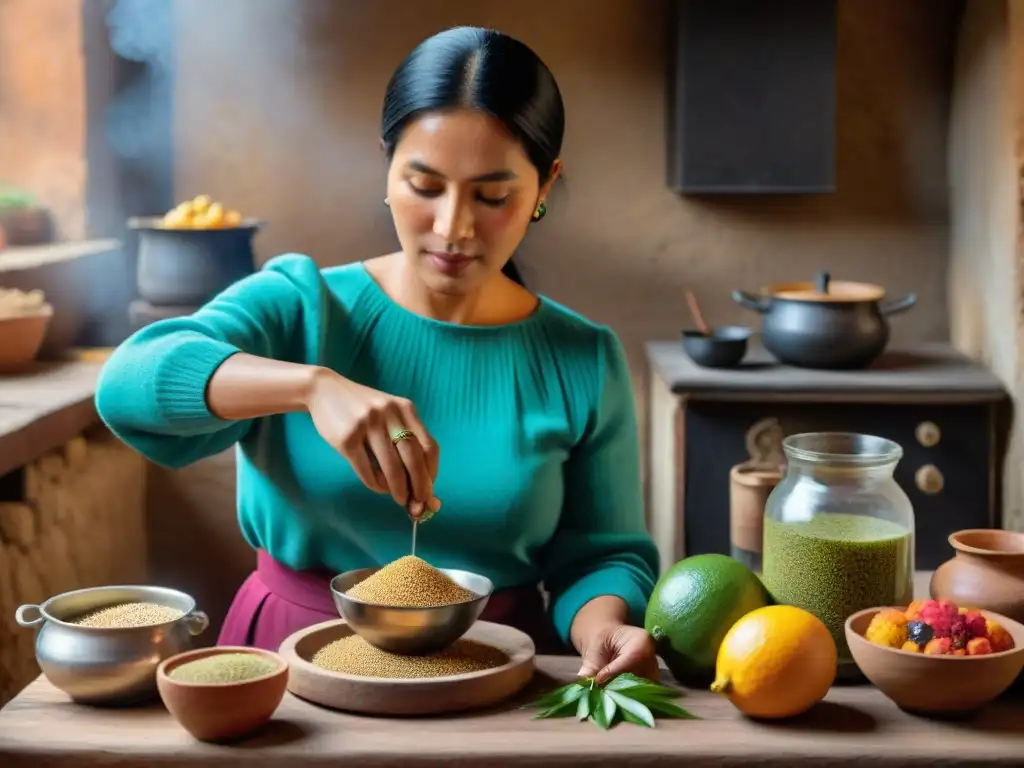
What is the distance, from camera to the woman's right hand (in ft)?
4.36

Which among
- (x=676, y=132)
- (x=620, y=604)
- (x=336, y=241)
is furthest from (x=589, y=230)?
(x=620, y=604)

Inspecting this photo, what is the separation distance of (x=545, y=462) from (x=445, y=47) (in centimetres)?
55

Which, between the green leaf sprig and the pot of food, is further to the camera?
the pot of food

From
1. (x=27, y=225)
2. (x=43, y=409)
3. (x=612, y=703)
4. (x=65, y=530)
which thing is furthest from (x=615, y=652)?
(x=27, y=225)

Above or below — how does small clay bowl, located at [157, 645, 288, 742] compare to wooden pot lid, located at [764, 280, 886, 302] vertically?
below

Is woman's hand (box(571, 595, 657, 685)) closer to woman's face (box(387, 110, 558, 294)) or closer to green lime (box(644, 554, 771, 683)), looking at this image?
green lime (box(644, 554, 771, 683))

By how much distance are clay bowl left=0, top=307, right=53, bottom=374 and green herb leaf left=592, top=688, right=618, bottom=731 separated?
190 centimetres

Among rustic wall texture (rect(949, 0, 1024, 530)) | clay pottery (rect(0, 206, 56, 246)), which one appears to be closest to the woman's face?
rustic wall texture (rect(949, 0, 1024, 530))

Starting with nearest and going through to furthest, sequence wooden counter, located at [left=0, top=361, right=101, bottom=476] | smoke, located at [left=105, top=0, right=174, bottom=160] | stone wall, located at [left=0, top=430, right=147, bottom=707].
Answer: wooden counter, located at [left=0, top=361, right=101, bottom=476] → stone wall, located at [left=0, top=430, right=147, bottom=707] → smoke, located at [left=105, top=0, right=174, bottom=160]

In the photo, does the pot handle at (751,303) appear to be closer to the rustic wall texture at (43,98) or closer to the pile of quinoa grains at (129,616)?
the rustic wall texture at (43,98)

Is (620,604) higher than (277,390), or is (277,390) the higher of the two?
(277,390)

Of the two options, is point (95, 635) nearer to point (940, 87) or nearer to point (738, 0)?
point (738, 0)

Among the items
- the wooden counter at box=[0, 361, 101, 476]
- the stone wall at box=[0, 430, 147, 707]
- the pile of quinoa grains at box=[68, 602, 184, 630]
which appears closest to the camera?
the pile of quinoa grains at box=[68, 602, 184, 630]

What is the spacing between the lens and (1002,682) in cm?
123
